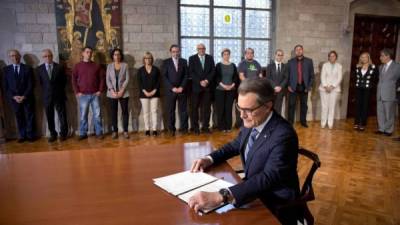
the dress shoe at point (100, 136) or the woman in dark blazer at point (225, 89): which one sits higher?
the woman in dark blazer at point (225, 89)

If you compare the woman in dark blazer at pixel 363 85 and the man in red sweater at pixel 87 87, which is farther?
the woman in dark blazer at pixel 363 85

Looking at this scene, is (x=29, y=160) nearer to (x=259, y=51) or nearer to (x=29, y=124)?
(x=29, y=124)

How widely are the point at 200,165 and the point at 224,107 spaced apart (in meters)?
4.22

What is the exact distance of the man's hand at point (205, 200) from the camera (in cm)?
119

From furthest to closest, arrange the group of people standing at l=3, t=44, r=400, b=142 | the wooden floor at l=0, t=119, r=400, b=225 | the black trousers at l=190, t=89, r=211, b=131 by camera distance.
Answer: the black trousers at l=190, t=89, r=211, b=131 → the group of people standing at l=3, t=44, r=400, b=142 → the wooden floor at l=0, t=119, r=400, b=225

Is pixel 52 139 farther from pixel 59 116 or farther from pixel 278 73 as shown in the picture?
pixel 278 73

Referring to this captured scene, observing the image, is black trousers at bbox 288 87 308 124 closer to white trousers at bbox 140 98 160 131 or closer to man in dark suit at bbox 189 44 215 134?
man in dark suit at bbox 189 44 215 134

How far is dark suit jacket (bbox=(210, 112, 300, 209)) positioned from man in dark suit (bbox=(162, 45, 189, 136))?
Answer: 4.07 m

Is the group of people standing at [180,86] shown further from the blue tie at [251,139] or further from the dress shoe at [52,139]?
the blue tie at [251,139]

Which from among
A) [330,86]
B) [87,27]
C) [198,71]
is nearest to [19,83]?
[87,27]

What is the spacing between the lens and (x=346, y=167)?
378cm

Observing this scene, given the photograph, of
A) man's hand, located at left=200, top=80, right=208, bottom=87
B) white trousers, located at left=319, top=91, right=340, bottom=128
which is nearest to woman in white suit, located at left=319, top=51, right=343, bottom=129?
white trousers, located at left=319, top=91, right=340, bottom=128

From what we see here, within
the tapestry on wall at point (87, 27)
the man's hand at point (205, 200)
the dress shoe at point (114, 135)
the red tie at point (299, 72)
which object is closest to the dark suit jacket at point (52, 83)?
the tapestry on wall at point (87, 27)

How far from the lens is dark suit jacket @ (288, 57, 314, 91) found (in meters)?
6.08
